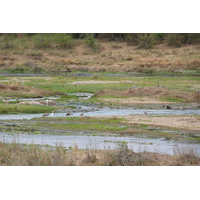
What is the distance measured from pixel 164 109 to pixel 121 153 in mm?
12653

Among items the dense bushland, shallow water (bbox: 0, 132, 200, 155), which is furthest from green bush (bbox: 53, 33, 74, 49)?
shallow water (bbox: 0, 132, 200, 155)

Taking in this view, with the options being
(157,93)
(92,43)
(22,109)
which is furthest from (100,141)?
(92,43)

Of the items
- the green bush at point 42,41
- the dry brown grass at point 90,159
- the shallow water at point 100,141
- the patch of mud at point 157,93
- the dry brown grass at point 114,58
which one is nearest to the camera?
the dry brown grass at point 90,159

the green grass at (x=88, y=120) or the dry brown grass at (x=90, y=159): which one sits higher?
the dry brown grass at (x=90, y=159)

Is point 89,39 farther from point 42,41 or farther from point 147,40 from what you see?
point 147,40

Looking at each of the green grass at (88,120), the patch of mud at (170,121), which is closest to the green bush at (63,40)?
the green grass at (88,120)

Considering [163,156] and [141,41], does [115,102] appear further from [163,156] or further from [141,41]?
[141,41]

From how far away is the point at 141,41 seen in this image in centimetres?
5519

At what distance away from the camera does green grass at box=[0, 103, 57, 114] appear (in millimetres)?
22453

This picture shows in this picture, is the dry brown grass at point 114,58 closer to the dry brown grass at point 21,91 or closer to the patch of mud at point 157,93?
the patch of mud at point 157,93

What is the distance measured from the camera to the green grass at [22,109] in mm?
22453

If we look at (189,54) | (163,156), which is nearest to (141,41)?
(189,54)

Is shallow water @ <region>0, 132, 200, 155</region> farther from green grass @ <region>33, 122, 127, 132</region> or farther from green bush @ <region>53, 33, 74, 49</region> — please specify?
green bush @ <region>53, 33, 74, 49</region>

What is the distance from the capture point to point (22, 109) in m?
22.7
